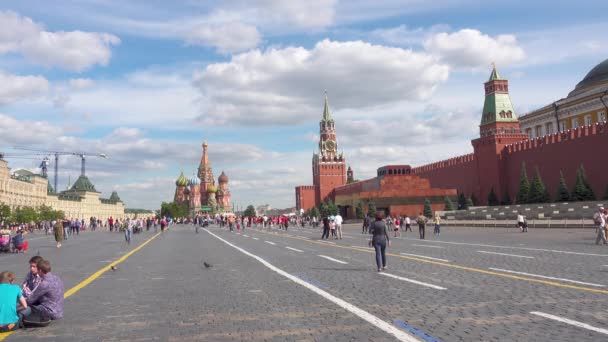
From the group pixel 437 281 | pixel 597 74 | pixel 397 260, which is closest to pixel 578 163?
pixel 597 74

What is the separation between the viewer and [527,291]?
28.9ft

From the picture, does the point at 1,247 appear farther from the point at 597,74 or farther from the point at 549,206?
the point at 597,74

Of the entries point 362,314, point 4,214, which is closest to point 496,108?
point 362,314

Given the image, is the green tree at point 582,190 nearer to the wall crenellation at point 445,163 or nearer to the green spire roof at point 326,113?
the wall crenellation at point 445,163

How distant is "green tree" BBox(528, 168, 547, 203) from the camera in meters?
50.1

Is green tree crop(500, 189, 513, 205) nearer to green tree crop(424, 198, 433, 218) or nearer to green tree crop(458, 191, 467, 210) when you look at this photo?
green tree crop(458, 191, 467, 210)

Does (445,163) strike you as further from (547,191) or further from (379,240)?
(379,240)

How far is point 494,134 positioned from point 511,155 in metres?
3.74

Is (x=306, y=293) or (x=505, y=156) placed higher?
(x=505, y=156)

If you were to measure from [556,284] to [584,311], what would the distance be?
101 inches

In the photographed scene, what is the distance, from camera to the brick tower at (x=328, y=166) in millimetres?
134500

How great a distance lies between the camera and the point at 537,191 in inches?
1983

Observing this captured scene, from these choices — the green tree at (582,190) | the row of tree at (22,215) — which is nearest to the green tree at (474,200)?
the green tree at (582,190)

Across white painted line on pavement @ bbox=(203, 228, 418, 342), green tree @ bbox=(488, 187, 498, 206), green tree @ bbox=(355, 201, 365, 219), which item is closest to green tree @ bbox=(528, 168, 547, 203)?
green tree @ bbox=(488, 187, 498, 206)
